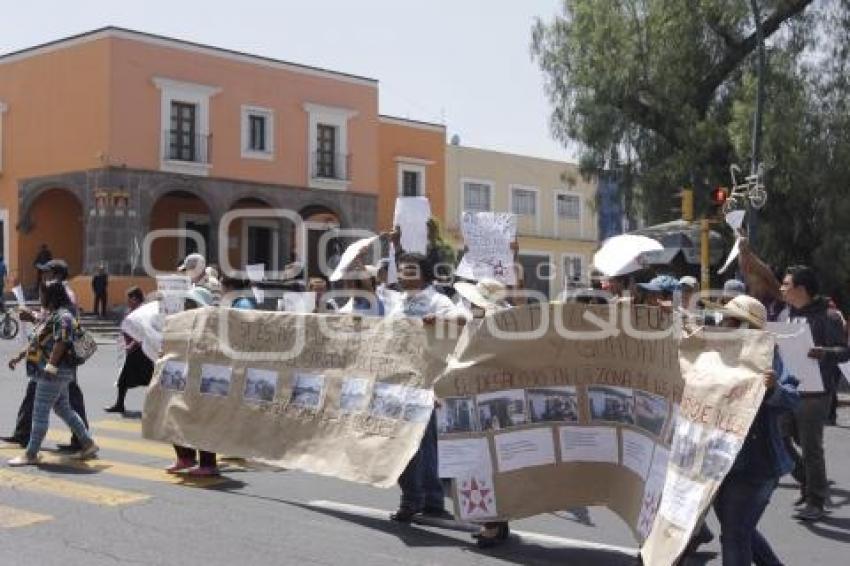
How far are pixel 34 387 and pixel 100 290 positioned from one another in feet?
67.8

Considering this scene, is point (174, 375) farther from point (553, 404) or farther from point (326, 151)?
point (326, 151)

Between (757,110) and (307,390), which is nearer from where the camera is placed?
(307,390)

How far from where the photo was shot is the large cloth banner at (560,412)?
20.0ft

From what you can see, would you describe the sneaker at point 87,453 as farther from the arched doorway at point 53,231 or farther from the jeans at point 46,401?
the arched doorway at point 53,231

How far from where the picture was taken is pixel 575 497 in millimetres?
6641

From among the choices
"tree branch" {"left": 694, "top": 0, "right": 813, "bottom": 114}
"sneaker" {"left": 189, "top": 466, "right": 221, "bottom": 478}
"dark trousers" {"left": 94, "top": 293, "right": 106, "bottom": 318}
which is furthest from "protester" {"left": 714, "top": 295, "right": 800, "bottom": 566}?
"dark trousers" {"left": 94, "top": 293, "right": 106, "bottom": 318}

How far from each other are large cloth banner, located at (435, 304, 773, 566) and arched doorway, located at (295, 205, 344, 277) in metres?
32.1

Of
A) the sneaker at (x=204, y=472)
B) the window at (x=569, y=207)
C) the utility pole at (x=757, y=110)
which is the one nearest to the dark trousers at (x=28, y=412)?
the sneaker at (x=204, y=472)

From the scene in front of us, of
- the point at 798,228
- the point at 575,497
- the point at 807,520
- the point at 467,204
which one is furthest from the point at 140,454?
the point at 467,204

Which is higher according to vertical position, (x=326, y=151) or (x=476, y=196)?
(x=326, y=151)

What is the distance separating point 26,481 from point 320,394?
260 centimetres

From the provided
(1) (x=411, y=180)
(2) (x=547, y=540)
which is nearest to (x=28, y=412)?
(2) (x=547, y=540)

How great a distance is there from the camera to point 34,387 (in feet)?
33.1

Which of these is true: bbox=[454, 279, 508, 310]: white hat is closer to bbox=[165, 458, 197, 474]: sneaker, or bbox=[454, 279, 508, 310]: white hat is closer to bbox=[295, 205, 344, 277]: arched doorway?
bbox=[165, 458, 197, 474]: sneaker
